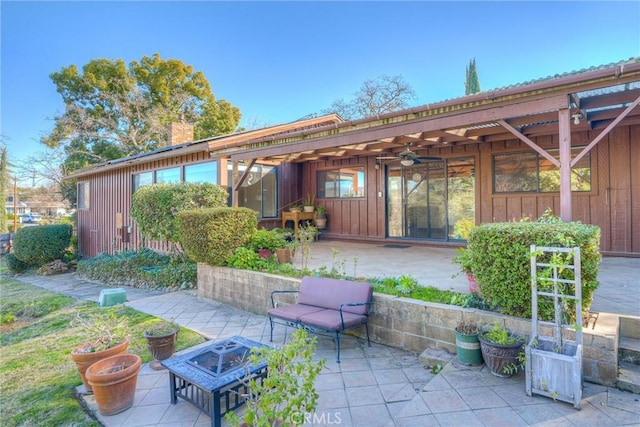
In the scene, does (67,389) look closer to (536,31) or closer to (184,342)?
(184,342)

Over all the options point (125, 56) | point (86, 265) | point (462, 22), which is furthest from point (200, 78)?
point (462, 22)

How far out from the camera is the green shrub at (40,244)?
11.1 meters

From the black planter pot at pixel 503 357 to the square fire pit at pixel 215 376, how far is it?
1804mm

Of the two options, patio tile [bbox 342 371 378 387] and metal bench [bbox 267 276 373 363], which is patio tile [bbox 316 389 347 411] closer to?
patio tile [bbox 342 371 378 387]

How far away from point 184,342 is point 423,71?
17.6m

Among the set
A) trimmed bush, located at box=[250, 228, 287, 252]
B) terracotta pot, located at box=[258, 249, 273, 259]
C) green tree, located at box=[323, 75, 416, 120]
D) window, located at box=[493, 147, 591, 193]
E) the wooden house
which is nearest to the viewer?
the wooden house

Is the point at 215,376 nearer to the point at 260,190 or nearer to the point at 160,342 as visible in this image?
the point at 160,342

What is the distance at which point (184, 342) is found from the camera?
3859 mm

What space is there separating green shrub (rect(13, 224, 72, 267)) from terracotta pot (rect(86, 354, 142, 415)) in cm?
1149

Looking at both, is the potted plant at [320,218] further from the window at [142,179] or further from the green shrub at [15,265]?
the green shrub at [15,265]

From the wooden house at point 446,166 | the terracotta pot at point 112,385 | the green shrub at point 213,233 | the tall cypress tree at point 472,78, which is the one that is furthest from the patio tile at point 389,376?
the tall cypress tree at point 472,78

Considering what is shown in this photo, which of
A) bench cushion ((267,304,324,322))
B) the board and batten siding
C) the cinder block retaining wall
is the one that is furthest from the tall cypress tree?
bench cushion ((267,304,324,322))

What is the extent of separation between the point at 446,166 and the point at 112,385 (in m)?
7.23

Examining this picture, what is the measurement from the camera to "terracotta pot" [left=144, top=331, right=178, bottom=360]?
10.7ft
